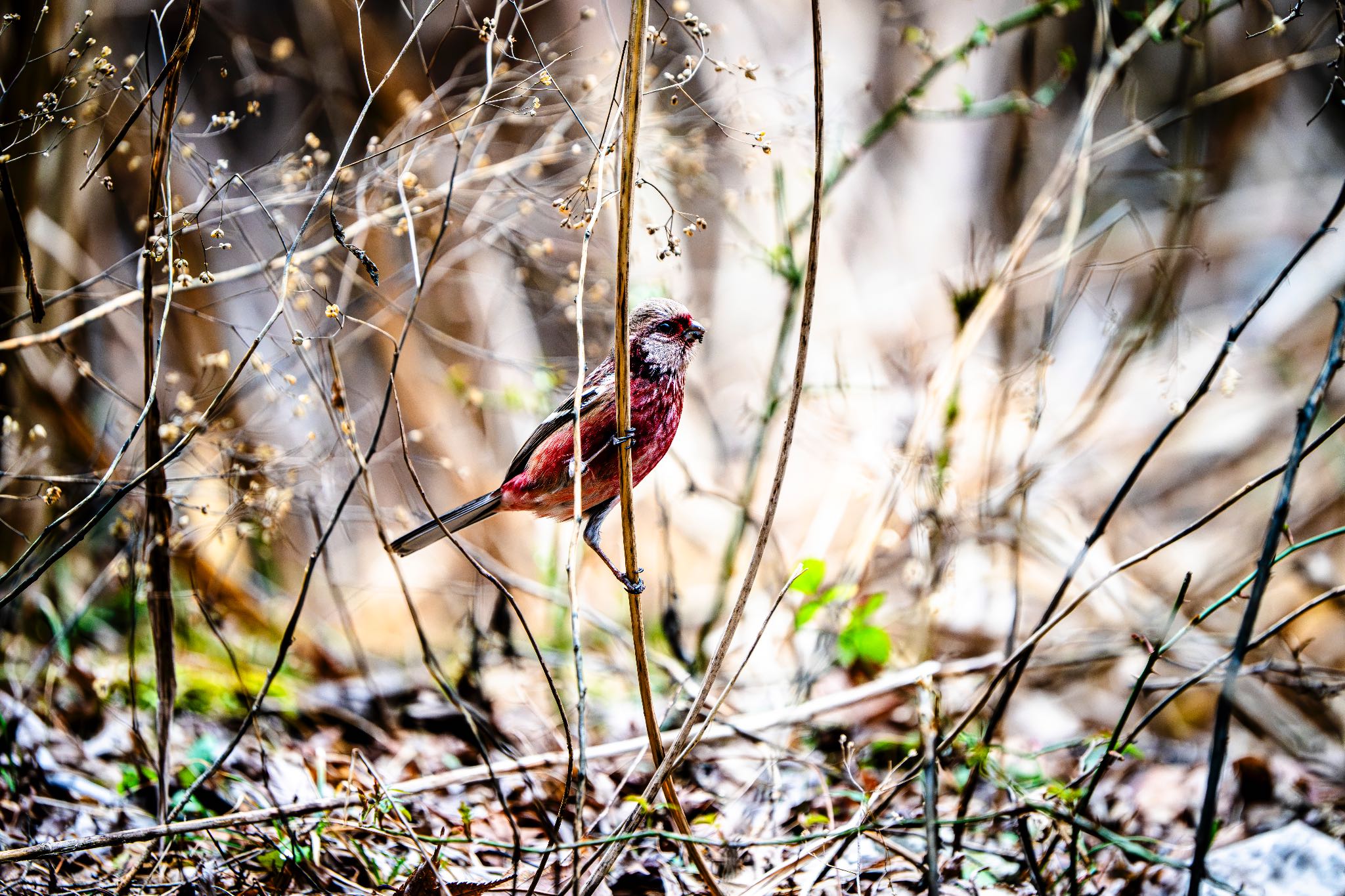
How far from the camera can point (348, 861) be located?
2555mm

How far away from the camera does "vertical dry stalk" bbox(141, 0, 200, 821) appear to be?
1.93 m

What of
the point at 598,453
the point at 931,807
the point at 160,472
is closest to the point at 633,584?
the point at 598,453

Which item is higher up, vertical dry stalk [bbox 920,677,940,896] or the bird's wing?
the bird's wing

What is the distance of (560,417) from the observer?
2.07m

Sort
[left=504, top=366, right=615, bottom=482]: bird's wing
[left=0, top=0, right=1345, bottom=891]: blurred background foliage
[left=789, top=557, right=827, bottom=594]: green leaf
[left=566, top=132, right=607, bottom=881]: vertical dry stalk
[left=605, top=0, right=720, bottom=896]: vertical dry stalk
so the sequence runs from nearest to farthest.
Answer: [left=605, top=0, right=720, bottom=896]: vertical dry stalk, [left=566, top=132, right=607, bottom=881]: vertical dry stalk, [left=504, top=366, right=615, bottom=482]: bird's wing, [left=789, top=557, right=827, bottom=594]: green leaf, [left=0, top=0, right=1345, bottom=891]: blurred background foliage

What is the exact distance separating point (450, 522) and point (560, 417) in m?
0.36

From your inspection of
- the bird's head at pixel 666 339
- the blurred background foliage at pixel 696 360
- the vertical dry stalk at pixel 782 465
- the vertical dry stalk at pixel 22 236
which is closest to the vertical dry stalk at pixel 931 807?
the vertical dry stalk at pixel 782 465

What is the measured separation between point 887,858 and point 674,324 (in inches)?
64.0

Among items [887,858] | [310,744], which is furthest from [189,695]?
[887,858]

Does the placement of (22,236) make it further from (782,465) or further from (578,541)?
(782,465)

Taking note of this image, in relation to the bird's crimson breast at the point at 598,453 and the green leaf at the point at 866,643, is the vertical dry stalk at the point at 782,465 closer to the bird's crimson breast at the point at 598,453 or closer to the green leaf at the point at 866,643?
the bird's crimson breast at the point at 598,453

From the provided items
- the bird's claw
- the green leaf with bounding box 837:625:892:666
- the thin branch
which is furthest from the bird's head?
the green leaf with bounding box 837:625:892:666

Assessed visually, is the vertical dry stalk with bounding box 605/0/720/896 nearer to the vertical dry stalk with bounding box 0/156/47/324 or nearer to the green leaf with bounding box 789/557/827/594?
the green leaf with bounding box 789/557/827/594

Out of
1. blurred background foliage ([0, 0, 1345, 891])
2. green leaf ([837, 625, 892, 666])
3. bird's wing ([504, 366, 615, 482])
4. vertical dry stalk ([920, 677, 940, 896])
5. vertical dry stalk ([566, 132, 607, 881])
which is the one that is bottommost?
vertical dry stalk ([920, 677, 940, 896])
